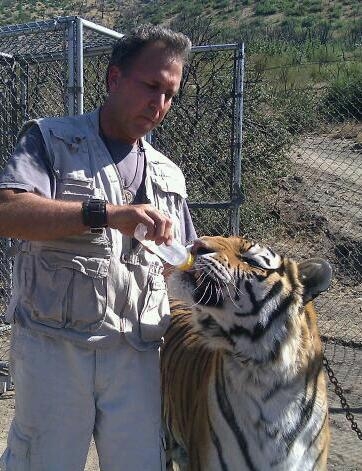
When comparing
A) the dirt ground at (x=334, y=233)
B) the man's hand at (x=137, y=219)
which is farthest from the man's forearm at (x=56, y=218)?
the dirt ground at (x=334, y=233)

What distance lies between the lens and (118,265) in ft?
8.58

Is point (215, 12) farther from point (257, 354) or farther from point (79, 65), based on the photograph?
point (257, 354)

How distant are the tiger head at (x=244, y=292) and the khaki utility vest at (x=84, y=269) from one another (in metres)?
0.18

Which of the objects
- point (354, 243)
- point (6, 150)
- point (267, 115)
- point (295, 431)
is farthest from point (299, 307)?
point (267, 115)

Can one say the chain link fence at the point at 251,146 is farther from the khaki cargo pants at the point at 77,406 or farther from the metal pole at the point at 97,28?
the khaki cargo pants at the point at 77,406

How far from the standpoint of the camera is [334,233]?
922 cm

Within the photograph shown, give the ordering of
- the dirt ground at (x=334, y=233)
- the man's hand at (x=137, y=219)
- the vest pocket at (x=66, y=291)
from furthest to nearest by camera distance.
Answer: the dirt ground at (x=334, y=233) → the vest pocket at (x=66, y=291) → the man's hand at (x=137, y=219)

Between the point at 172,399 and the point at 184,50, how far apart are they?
1.68 meters

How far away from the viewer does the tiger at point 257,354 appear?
2754 mm

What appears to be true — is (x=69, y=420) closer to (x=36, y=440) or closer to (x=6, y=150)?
(x=36, y=440)

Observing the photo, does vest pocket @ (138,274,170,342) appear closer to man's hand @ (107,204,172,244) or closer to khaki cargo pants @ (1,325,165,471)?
khaki cargo pants @ (1,325,165,471)

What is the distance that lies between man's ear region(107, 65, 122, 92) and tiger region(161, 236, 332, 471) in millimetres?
610

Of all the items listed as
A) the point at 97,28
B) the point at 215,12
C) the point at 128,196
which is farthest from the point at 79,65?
the point at 215,12

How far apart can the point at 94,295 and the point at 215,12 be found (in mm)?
46235
